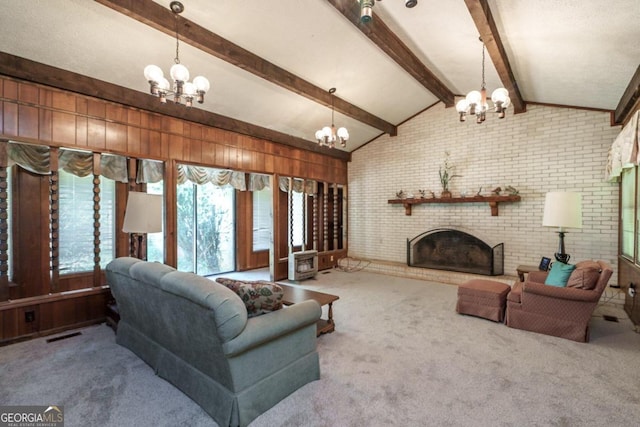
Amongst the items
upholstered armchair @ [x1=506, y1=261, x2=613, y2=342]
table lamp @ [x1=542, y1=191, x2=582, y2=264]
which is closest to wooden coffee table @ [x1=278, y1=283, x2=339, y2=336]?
upholstered armchair @ [x1=506, y1=261, x2=613, y2=342]

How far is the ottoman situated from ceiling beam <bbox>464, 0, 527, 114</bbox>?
280 centimetres

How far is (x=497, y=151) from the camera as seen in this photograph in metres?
5.72

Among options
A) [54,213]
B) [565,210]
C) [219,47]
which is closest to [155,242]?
[54,213]

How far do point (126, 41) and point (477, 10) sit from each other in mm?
3544

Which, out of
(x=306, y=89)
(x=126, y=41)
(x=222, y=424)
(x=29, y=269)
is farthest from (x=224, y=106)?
(x=222, y=424)

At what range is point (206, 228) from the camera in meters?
6.52

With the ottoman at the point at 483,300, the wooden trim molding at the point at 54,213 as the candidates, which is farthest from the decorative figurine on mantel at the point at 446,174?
the wooden trim molding at the point at 54,213

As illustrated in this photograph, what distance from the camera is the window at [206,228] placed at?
242 inches

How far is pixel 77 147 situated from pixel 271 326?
3.36 meters

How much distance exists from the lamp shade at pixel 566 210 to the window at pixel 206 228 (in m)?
5.65

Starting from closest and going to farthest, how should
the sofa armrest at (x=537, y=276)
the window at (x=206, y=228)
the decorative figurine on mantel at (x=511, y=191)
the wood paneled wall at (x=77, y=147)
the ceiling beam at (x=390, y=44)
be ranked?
the ceiling beam at (x=390, y=44) → the wood paneled wall at (x=77, y=147) → the sofa armrest at (x=537, y=276) → the decorative figurine on mantel at (x=511, y=191) → the window at (x=206, y=228)

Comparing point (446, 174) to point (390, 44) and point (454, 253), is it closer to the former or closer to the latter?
point (454, 253)

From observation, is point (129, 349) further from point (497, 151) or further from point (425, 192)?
point (497, 151)

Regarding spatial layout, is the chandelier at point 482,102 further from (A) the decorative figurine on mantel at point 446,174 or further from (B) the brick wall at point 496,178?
(A) the decorative figurine on mantel at point 446,174
